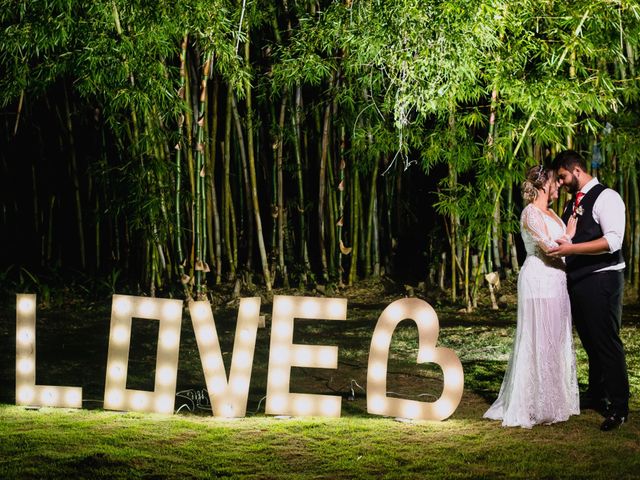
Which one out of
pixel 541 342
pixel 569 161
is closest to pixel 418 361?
pixel 541 342

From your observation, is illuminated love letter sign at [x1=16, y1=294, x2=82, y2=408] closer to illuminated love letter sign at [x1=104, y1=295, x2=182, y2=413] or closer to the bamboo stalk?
illuminated love letter sign at [x1=104, y1=295, x2=182, y2=413]

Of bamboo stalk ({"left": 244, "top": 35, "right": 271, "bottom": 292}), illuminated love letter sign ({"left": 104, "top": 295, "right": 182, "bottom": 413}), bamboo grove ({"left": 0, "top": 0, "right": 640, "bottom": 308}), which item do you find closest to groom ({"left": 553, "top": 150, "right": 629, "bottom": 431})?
bamboo grove ({"left": 0, "top": 0, "right": 640, "bottom": 308})

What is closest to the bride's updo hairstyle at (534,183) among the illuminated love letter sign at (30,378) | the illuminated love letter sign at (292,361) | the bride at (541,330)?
the bride at (541,330)

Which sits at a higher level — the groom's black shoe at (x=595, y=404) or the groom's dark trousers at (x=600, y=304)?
the groom's dark trousers at (x=600, y=304)

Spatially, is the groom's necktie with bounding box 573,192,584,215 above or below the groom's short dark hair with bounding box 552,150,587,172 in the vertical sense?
below

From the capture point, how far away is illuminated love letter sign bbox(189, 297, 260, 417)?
471 cm

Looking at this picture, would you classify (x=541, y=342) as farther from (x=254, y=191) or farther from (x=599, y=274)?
(x=254, y=191)

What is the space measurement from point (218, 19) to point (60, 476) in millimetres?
3821

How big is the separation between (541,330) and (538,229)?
1.66 ft

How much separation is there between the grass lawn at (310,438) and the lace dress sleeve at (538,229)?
2.94 ft

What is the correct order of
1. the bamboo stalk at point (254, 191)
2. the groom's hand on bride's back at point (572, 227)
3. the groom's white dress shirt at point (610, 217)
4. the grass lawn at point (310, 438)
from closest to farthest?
the grass lawn at point (310, 438) → the groom's white dress shirt at point (610, 217) → the groom's hand on bride's back at point (572, 227) → the bamboo stalk at point (254, 191)

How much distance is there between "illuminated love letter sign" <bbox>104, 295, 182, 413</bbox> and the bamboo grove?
245 centimetres

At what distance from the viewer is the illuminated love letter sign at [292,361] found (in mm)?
4680

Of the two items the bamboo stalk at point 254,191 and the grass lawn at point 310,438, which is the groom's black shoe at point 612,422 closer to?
the grass lawn at point 310,438
